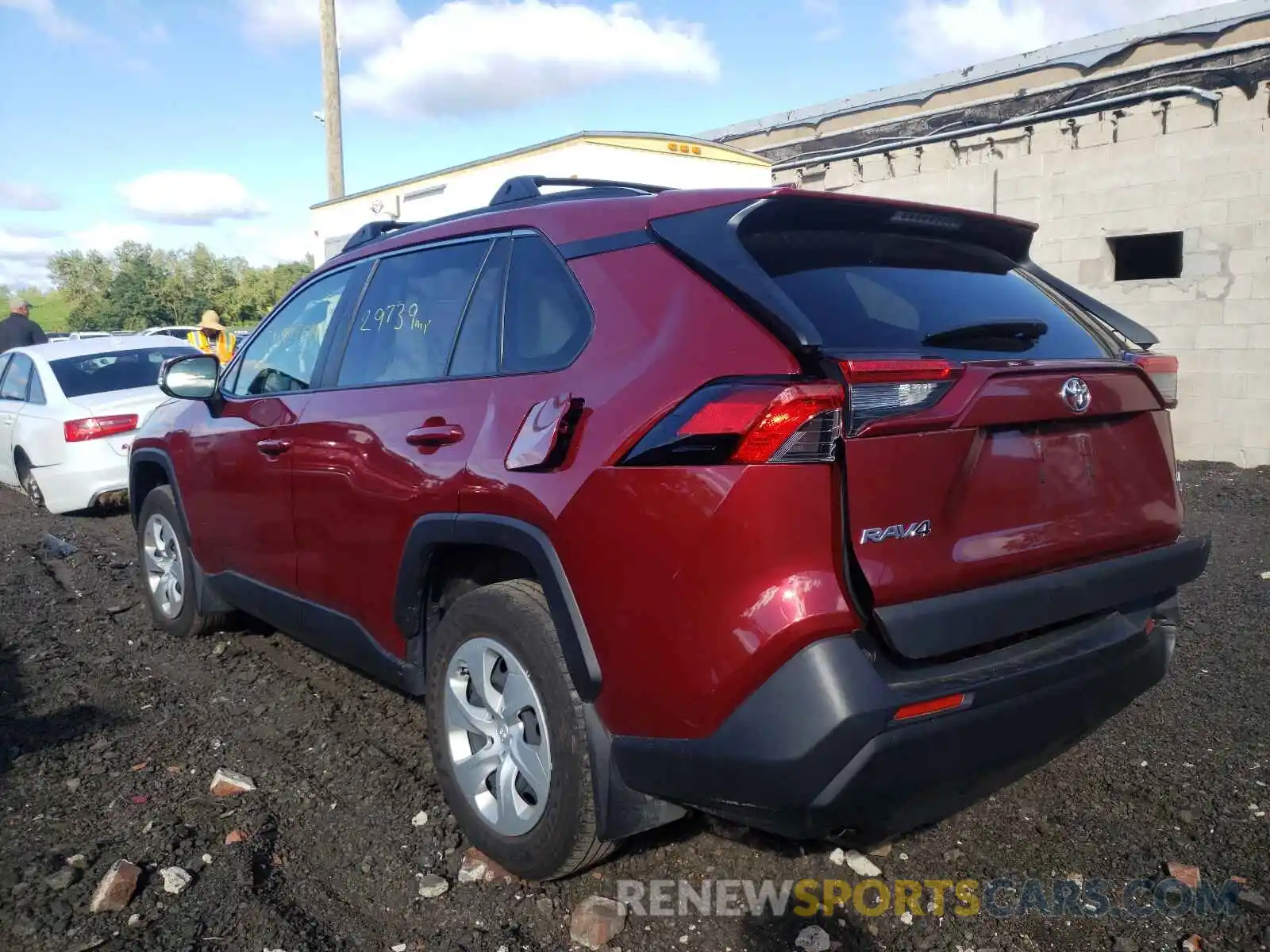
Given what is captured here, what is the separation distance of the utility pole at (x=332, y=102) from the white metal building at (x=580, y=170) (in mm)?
2396

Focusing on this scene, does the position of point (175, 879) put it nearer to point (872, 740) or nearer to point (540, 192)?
point (872, 740)

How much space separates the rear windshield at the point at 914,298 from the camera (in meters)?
2.43

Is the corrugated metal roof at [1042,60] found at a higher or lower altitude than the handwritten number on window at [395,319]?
higher

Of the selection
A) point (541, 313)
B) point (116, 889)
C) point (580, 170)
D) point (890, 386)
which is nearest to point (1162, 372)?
point (890, 386)

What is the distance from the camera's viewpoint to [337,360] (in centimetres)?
375

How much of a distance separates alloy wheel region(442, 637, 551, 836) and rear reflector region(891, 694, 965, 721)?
932 millimetres

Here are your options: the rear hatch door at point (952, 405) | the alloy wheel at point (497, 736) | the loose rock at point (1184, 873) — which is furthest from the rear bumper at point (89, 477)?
the loose rock at point (1184, 873)

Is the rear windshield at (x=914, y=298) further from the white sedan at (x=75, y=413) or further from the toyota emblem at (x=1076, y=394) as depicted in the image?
the white sedan at (x=75, y=413)

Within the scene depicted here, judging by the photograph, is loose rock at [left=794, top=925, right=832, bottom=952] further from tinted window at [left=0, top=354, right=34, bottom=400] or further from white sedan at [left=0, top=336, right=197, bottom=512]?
tinted window at [left=0, top=354, right=34, bottom=400]

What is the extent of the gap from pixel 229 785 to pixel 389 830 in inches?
27.8

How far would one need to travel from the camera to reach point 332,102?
48.6 feet

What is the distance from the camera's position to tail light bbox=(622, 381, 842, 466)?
2133 mm

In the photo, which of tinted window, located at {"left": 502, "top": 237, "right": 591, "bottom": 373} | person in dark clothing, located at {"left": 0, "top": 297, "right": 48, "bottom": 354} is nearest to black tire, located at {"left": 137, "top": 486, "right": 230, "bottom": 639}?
tinted window, located at {"left": 502, "top": 237, "right": 591, "bottom": 373}

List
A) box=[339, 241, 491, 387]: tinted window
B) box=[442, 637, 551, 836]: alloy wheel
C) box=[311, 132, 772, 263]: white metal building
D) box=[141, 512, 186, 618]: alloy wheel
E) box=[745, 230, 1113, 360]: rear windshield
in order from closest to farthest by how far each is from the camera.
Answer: box=[745, 230, 1113, 360]: rear windshield
box=[442, 637, 551, 836]: alloy wheel
box=[339, 241, 491, 387]: tinted window
box=[141, 512, 186, 618]: alloy wheel
box=[311, 132, 772, 263]: white metal building
